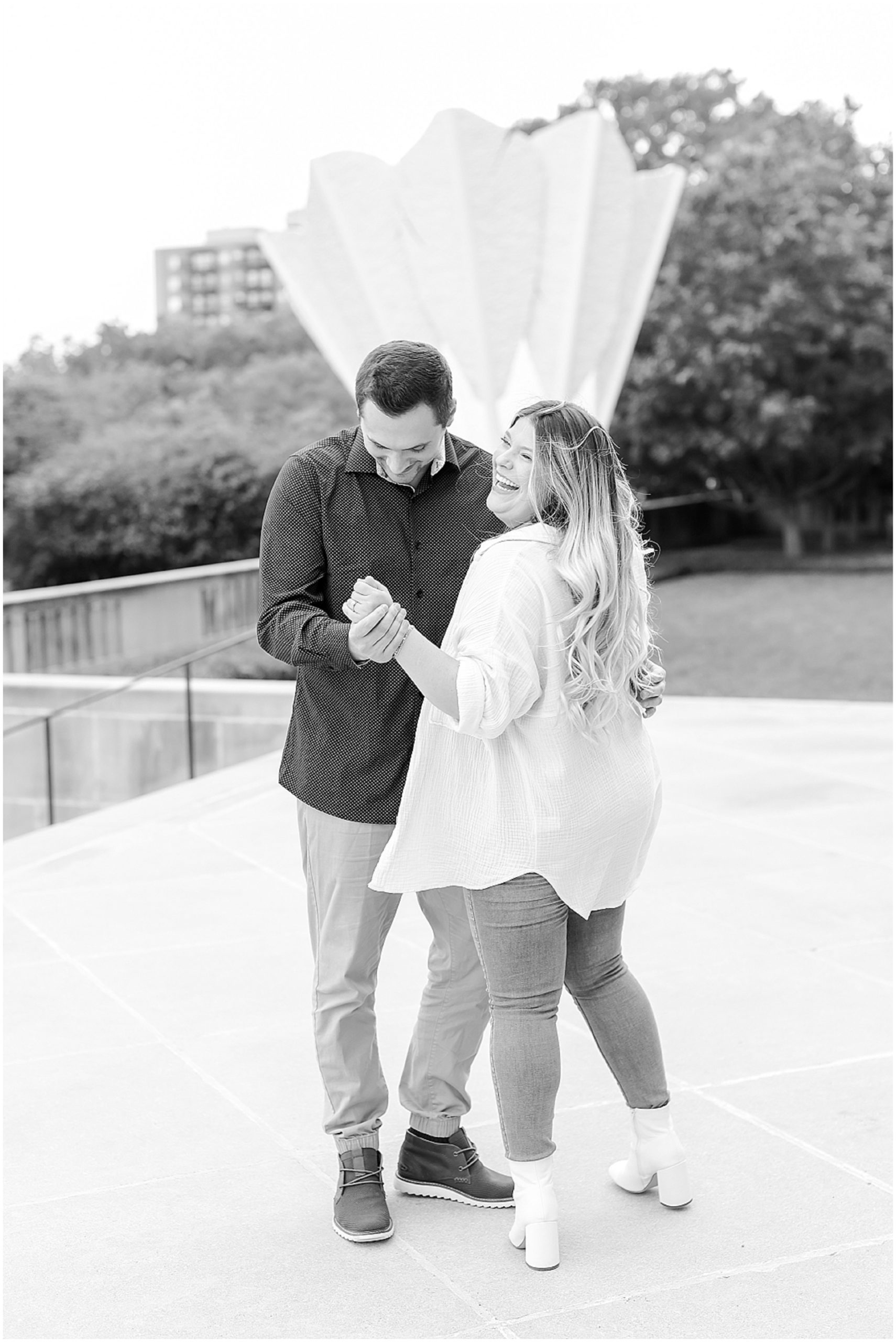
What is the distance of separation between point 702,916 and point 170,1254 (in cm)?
255

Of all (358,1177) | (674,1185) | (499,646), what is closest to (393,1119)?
(358,1177)

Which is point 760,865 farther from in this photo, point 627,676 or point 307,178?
point 307,178

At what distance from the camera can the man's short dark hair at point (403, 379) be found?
2479 mm

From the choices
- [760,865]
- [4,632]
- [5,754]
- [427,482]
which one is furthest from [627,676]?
[4,632]

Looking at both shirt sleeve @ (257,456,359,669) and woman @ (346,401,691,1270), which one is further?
shirt sleeve @ (257,456,359,669)

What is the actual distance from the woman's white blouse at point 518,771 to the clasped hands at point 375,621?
5.2 inches

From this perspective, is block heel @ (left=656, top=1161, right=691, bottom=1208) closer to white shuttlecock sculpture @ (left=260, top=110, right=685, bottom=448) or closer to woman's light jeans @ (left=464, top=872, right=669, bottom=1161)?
woman's light jeans @ (left=464, top=872, right=669, bottom=1161)

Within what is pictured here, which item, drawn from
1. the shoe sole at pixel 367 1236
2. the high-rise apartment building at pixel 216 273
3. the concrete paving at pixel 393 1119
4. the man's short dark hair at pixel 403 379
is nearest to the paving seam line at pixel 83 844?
the concrete paving at pixel 393 1119

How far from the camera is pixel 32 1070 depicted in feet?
11.5

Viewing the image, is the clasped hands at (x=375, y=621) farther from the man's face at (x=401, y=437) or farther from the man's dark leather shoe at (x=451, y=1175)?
the man's dark leather shoe at (x=451, y=1175)

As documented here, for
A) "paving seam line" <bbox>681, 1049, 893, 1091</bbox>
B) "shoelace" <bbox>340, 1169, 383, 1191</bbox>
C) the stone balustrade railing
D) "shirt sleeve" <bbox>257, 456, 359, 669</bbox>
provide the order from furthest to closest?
the stone balustrade railing → "paving seam line" <bbox>681, 1049, 893, 1091</bbox> → "shoelace" <bbox>340, 1169, 383, 1191</bbox> → "shirt sleeve" <bbox>257, 456, 359, 669</bbox>

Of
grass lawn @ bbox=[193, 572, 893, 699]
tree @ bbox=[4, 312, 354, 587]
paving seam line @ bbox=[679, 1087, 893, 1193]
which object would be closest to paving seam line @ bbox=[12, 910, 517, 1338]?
paving seam line @ bbox=[679, 1087, 893, 1193]

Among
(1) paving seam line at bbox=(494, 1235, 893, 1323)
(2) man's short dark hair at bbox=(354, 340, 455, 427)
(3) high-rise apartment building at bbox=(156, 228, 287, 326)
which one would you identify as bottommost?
(1) paving seam line at bbox=(494, 1235, 893, 1323)

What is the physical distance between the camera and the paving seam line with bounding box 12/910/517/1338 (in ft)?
8.11
